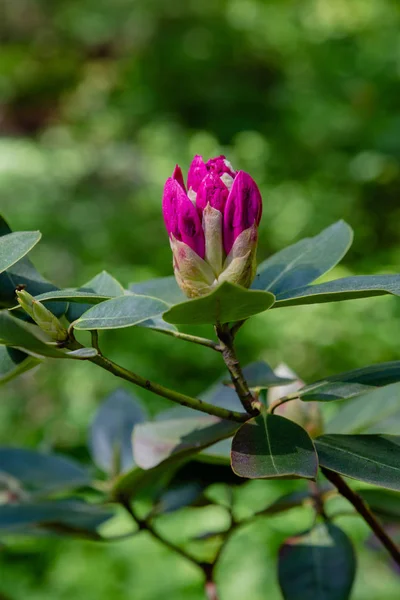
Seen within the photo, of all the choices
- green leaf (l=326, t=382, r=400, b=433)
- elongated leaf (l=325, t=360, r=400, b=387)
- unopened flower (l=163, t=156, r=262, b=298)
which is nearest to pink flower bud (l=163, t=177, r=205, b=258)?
unopened flower (l=163, t=156, r=262, b=298)

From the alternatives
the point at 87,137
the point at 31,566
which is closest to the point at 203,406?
the point at 31,566

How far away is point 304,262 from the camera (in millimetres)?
375

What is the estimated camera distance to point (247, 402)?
1.14 ft

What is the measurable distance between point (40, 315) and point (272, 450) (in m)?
0.12

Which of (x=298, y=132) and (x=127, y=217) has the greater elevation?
(x=298, y=132)

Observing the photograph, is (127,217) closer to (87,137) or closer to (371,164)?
(371,164)

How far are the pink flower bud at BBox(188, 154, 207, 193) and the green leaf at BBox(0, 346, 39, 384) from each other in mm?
113

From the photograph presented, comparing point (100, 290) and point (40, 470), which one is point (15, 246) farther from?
point (40, 470)

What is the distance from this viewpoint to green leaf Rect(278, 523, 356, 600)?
432mm

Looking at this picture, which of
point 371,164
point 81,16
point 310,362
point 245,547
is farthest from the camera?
point 81,16

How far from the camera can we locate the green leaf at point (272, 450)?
302mm

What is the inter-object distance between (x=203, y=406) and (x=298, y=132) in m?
2.34

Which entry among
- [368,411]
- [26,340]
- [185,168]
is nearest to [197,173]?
[26,340]

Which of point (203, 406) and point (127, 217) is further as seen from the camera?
point (127, 217)
